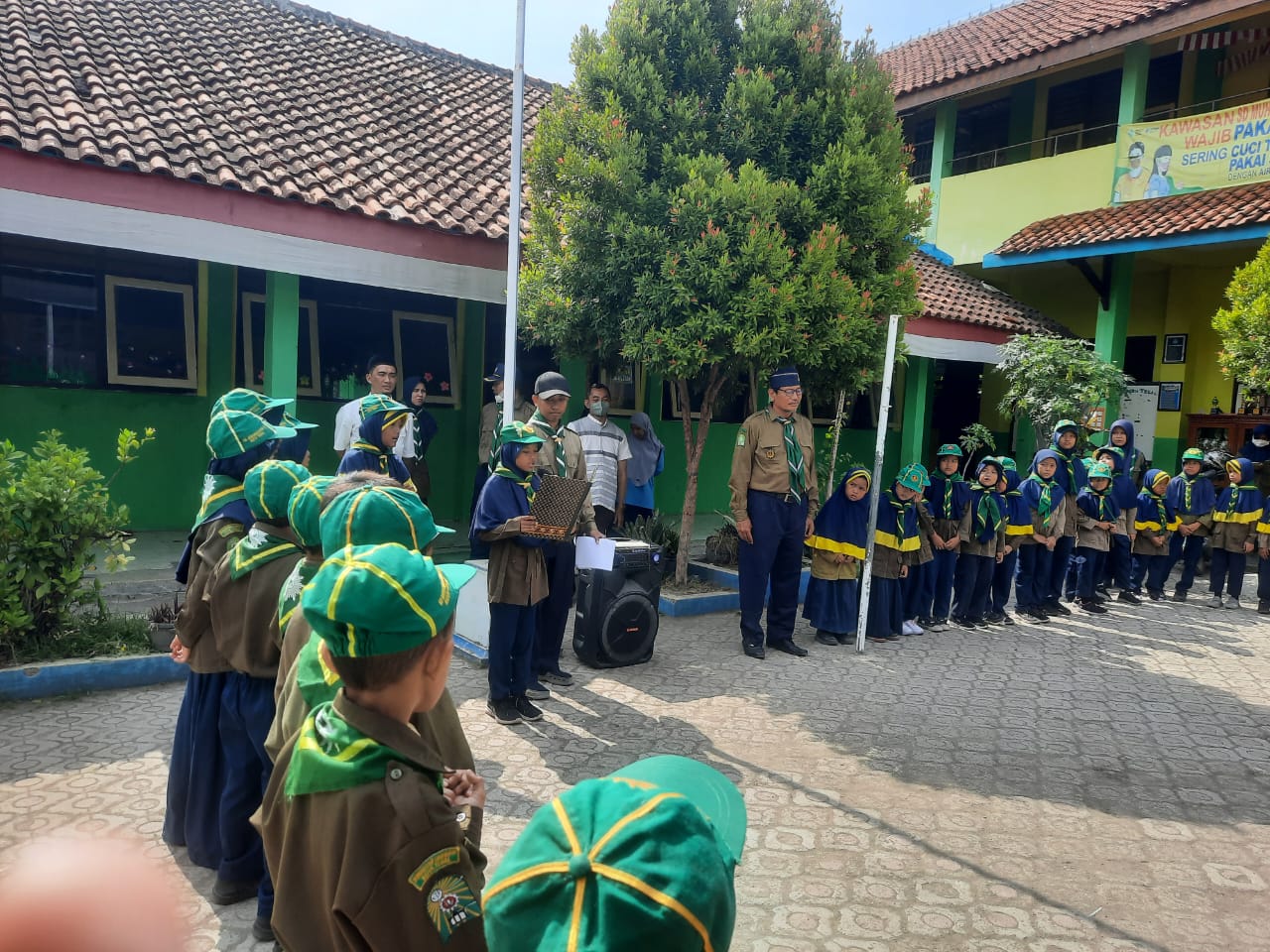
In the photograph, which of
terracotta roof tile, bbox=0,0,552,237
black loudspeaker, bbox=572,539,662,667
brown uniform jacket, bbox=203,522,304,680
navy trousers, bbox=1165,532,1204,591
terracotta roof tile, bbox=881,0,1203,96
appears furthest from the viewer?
terracotta roof tile, bbox=881,0,1203,96

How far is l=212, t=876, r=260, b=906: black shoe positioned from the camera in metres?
3.04

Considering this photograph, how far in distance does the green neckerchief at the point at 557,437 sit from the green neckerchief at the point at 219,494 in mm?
2384

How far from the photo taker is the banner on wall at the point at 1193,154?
38.9ft

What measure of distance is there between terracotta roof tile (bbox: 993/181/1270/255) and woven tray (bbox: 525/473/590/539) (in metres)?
10.5

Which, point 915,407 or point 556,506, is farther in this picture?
point 915,407

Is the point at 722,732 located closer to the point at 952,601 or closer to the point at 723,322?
the point at 723,322

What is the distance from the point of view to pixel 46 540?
16.3 ft

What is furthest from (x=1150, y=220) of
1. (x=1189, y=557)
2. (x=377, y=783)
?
(x=377, y=783)

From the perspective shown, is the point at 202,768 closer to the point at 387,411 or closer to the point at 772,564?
the point at 387,411

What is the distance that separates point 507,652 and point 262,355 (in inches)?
242

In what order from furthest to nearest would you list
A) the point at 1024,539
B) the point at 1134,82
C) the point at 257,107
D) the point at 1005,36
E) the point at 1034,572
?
the point at 1005,36 → the point at 1134,82 → the point at 257,107 → the point at 1034,572 → the point at 1024,539

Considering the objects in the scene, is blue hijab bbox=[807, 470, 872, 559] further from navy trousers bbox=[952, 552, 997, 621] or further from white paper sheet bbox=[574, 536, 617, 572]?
white paper sheet bbox=[574, 536, 617, 572]

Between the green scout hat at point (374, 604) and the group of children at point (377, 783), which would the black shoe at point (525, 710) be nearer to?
the group of children at point (377, 783)

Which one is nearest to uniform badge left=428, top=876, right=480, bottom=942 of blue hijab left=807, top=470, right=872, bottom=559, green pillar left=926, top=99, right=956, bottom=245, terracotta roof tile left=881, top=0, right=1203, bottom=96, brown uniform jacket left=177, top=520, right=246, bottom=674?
brown uniform jacket left=177, top=520, right=246, bottom=674
